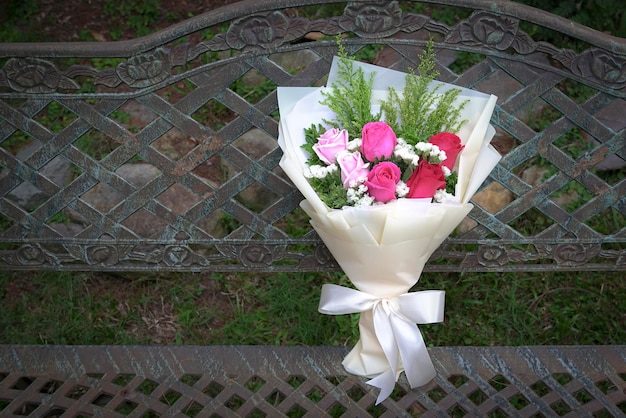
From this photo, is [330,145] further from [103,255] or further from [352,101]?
[103,255]

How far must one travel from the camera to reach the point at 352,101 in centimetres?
197

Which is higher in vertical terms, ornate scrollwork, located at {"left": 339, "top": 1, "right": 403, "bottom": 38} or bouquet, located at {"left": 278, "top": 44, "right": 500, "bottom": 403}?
ornate scrollwork, located at {"left": 339, "top": 1, "right": 403, "bottom": 38}

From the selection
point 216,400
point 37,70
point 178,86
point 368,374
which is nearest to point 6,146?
point 178,86

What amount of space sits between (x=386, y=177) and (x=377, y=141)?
10 centimetres

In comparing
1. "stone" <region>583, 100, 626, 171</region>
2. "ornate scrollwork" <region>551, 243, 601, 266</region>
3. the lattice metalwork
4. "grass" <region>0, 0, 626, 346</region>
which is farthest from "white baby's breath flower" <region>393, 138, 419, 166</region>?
"stone" <region>583, 100, 626, 171</region>

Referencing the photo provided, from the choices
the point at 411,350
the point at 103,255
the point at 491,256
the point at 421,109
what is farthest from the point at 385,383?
the point at 103,255

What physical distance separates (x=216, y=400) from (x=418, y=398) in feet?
2.04

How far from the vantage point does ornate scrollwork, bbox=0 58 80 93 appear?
209cm

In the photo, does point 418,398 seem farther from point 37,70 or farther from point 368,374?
point 37,70

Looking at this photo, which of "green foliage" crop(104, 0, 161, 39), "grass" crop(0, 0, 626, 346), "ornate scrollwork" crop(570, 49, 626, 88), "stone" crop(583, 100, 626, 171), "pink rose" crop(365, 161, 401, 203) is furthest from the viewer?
"green foliage" crop(104, 0, 161, 39)

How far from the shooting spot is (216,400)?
2.25 metres

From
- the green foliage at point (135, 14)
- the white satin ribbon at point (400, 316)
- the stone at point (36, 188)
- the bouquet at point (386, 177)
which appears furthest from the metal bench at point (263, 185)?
the green foliage at point (135, 14)

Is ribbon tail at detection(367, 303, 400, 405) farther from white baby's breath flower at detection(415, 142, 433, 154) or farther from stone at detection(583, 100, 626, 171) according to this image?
stone at detection(583, 100, 626, 171)

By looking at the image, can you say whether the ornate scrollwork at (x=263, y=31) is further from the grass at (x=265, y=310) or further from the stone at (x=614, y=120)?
the stone at (x=614, y=120)
